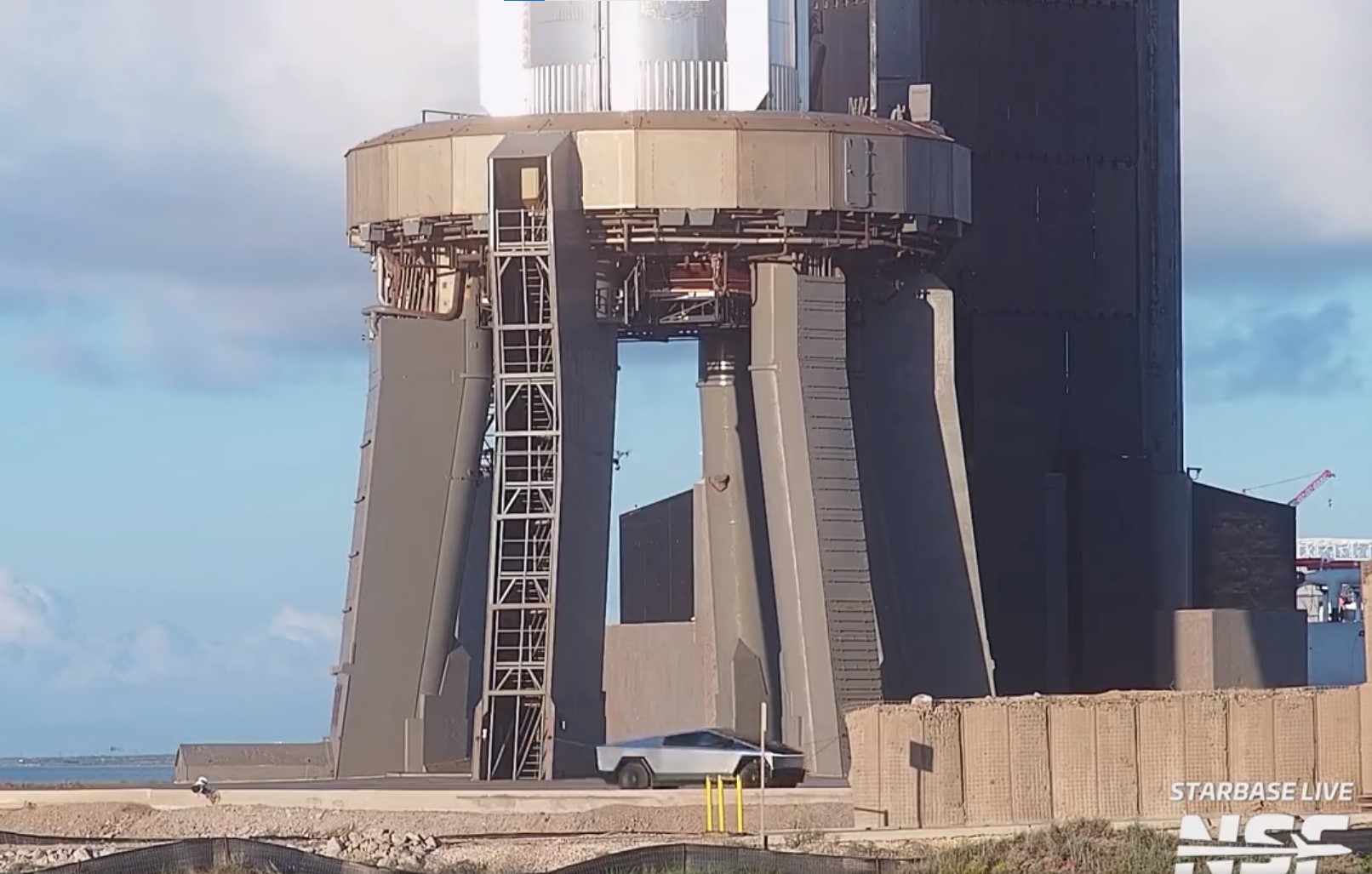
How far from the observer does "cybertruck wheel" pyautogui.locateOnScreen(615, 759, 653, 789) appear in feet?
149

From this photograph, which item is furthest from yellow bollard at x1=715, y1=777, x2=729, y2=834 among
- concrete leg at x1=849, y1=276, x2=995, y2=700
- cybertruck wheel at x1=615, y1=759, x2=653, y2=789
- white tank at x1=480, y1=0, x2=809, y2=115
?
white tank at x1=480, y1=0, x2=809, y2=115

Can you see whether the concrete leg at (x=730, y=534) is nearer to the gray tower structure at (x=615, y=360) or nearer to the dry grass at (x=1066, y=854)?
the gray tower structure at (x=615, y=360)

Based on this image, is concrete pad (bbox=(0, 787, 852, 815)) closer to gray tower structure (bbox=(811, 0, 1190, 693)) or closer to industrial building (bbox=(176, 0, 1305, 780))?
industrial building (bbox=(176, 0, 1305, 780))

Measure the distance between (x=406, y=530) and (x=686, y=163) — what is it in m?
8.04

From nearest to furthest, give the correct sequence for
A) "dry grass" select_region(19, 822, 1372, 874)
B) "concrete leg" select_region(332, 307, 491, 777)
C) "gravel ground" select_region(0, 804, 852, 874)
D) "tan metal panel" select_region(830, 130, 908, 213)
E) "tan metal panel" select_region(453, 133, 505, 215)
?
1. "dry grass" select_region(19, 822, 1372, 874)
2. "gravel ground" select_region(0, 804, 852, 874)
3. "tan metal panel" select_region(830, 130, 908, 213)
4. "tan metal panel" select_region(453, 133, 505, 215)
5. "concrete leg" select_region(332, 307, 491, 777)

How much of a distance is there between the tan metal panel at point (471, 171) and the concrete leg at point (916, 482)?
23.5 feet

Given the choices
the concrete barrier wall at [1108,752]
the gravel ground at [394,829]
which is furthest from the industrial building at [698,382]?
the concrete barrier wall at [1108,752]

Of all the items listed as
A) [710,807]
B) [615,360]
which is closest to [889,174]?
[615,360]

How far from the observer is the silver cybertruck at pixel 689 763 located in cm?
4538

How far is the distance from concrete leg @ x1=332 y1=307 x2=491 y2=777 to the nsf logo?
18026 millimetres

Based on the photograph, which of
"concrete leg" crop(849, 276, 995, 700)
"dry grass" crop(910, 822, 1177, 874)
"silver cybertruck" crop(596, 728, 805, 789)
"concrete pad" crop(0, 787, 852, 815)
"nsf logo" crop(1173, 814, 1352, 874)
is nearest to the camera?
"nsf logo" crop(1173, 814, 1352, 874)

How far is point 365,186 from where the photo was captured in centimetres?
5147

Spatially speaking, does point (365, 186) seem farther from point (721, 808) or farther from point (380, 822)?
point (721, 808)

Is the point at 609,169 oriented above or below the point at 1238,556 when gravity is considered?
above
